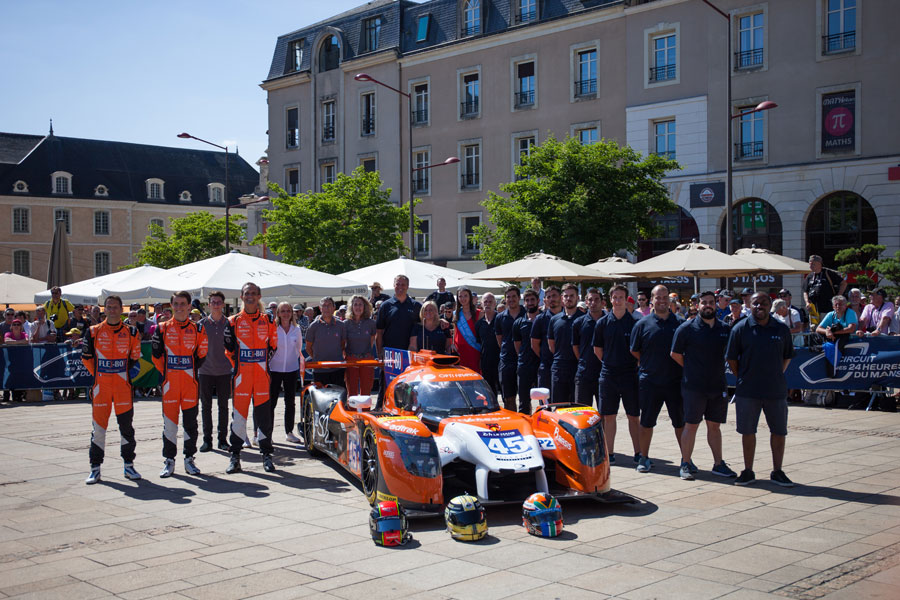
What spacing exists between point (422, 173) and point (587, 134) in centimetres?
970

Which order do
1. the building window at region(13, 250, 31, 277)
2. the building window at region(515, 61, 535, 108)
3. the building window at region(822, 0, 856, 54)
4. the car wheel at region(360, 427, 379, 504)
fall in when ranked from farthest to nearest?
the building window at region(13, 250, 31, 277) → the building window at region(515, 61, 535, 108) → the building window at region(822, 0, 856, 54) → the car wheel at region(360, 427, 379, 504)

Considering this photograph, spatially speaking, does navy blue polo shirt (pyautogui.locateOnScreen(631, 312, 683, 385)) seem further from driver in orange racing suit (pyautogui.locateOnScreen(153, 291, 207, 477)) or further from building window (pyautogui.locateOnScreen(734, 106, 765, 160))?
building window (pyautogui.locateOnScreen(734, 106, 765, 160))

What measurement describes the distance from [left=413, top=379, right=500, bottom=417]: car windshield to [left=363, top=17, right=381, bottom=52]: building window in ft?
127

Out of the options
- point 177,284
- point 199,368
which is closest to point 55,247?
point 177,284

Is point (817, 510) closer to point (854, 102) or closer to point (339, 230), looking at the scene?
point (854, 102)

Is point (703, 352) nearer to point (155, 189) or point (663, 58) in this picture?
point (663, 58)

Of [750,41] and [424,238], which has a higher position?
[750,41]

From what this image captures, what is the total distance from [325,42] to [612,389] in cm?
4104

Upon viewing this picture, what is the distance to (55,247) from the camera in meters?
26.2

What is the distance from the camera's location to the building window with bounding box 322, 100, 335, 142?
47.3m

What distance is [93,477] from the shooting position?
32.3ft

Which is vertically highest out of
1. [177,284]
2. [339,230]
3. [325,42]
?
[325,42]

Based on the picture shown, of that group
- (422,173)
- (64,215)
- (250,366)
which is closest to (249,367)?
(250,366)

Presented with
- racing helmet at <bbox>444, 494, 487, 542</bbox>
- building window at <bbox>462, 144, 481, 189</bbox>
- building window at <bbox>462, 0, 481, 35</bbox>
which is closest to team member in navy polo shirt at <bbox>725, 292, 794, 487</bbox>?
racing helmet at <bbox>444, 494, 487, 542</bbox>
